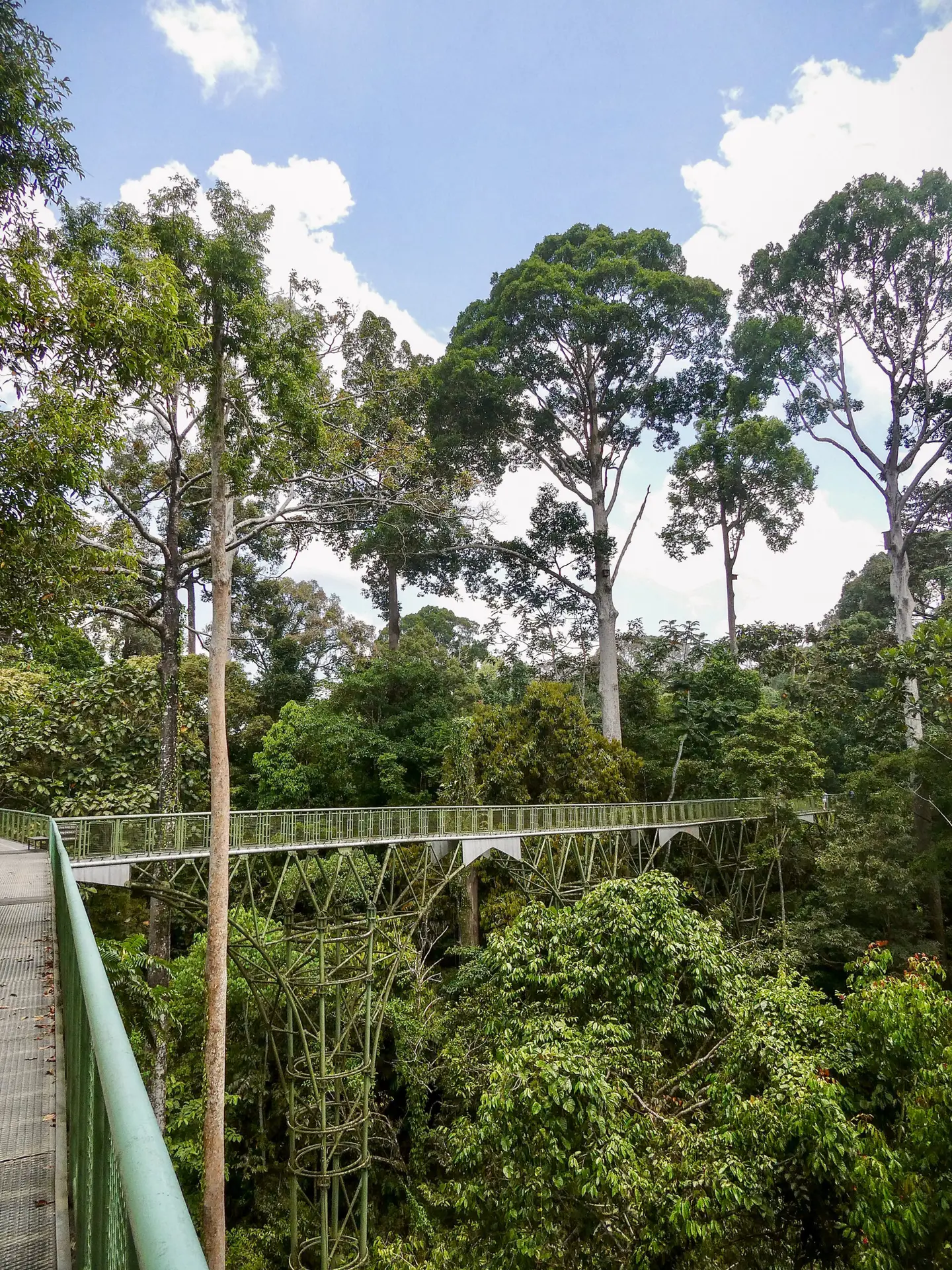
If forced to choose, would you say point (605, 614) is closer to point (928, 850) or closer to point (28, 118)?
point (928, 850)

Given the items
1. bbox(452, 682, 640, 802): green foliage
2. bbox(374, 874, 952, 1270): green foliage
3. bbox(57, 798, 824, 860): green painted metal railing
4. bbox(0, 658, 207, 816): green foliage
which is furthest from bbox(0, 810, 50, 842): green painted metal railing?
bbox(452, 682, 640, 802): green foliage

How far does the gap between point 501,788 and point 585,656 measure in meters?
11.9

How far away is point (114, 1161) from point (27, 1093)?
1764 mm

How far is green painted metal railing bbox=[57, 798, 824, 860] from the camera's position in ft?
29.0

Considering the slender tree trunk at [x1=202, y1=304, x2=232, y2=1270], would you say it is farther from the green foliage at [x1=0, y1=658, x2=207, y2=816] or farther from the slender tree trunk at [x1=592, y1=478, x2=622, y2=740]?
the slender tree trunk at [x1=592, y1=478, x2=622, y2=740]

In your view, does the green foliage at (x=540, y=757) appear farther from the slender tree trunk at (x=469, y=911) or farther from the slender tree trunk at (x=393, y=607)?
the slender tree trunk at (x=393, y=607)

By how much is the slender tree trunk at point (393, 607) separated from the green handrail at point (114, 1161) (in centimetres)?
2394

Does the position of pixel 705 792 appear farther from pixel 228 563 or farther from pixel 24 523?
pixel 24 523

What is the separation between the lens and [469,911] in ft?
57.3

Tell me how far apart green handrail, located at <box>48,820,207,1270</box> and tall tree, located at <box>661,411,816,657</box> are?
25.3 m

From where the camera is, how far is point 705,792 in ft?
74.2

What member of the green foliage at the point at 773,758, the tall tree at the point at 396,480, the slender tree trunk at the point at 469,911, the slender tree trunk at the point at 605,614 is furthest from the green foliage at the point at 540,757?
the tall tree at the point at 396,480

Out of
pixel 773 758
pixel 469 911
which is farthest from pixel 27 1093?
pixel 773 758

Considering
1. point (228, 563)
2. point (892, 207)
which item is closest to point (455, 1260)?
point (228, 563)
